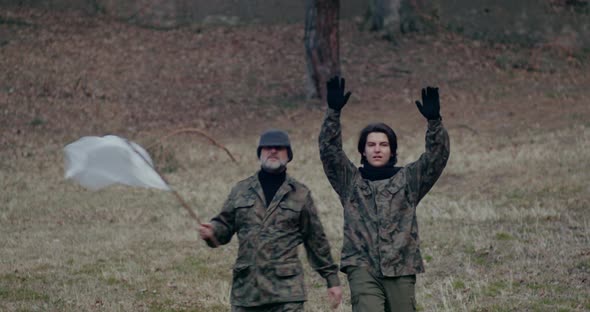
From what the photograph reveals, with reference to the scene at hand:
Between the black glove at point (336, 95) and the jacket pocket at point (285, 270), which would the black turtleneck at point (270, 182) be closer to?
the jacket pocket at point (285, 270)

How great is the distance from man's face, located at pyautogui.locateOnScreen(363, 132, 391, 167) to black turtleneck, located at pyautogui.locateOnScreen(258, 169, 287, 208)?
0.59 meters

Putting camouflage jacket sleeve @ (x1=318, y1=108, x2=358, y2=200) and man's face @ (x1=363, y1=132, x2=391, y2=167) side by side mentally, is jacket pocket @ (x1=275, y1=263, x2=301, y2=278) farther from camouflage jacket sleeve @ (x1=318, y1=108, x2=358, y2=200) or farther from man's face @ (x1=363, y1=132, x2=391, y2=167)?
man's face @ (x1=363, y1=132, x2=391, y2=167)

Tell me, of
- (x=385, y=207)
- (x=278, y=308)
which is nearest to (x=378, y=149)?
(x=385, y=207)

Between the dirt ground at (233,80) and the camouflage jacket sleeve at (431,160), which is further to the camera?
the dirt ground at (233,80)

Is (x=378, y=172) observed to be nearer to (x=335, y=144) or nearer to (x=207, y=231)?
(x=335, y=144)

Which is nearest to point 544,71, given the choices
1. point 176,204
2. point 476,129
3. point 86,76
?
point 476,129

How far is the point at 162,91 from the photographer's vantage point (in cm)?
2639

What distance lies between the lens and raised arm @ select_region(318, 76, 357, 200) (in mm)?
6312

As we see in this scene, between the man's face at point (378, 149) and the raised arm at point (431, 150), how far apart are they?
0.20 meters

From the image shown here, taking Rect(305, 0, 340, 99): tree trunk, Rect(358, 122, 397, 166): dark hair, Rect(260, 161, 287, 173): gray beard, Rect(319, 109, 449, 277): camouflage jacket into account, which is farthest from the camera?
Rect(305, 0, 340, 99): tree trunk

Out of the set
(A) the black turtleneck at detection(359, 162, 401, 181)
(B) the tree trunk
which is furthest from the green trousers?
(B) the tree trunk

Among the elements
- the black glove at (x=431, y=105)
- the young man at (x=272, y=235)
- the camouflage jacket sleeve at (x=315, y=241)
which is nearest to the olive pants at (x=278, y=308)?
the young man at (x=272, y=235)

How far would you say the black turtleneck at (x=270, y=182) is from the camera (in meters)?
6.13

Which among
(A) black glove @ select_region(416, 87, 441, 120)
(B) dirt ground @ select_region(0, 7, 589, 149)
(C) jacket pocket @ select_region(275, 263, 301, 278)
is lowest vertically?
(C) jacket pocket @ select_region(275, 263, 301, 278)
